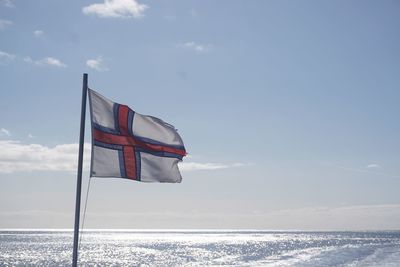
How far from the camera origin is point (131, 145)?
415 inches

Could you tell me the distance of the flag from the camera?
391 inches

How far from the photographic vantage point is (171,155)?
11.0m

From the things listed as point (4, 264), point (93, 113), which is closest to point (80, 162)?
point (93, 113)

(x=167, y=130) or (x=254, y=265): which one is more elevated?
(x=167, y=130)

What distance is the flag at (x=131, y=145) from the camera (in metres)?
9.93

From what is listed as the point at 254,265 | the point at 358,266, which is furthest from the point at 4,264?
the point at 358,266

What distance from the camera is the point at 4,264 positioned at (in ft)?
234

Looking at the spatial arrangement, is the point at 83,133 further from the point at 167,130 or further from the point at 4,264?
the point at 4,264

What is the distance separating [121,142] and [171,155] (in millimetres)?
1123

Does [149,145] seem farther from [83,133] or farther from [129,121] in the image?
[83,133]

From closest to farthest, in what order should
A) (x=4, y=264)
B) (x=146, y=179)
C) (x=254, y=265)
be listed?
(x=146, y=179), (x=254, y=265), (x=4, y=264)

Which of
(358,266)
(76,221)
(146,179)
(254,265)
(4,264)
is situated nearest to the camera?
(76,221)

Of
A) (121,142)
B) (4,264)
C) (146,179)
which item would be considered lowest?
(4,264)

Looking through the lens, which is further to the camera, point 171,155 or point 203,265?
point 203,265
